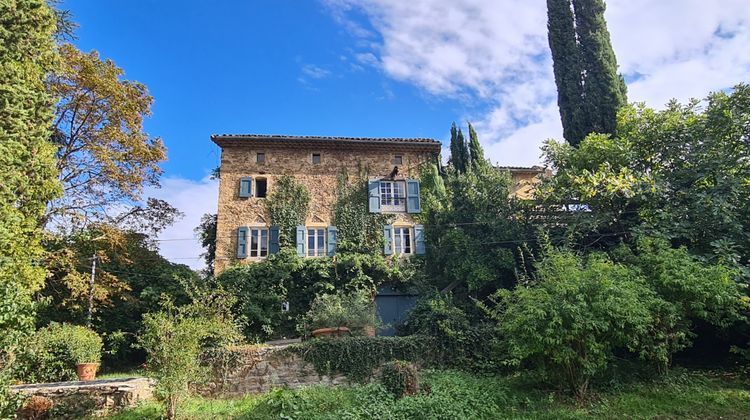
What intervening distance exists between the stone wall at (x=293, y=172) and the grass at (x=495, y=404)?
32.3 feet

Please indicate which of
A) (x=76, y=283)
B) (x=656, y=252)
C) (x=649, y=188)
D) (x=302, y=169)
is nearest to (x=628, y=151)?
(x=649, y=188)

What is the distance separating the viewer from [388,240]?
64.0 ft

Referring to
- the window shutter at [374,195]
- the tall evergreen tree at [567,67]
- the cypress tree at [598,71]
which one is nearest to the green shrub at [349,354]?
the window shutter at [374,195]

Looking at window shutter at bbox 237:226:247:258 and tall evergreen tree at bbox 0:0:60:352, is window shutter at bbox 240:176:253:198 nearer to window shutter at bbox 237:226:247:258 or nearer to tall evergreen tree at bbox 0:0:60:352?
window shutter at bbox 237:226:247:258

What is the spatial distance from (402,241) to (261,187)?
6.60 m

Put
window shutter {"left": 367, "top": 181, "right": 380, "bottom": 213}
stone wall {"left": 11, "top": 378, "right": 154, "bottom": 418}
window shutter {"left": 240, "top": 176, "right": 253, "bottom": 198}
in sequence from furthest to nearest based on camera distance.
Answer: window shutter {"left": 367, "top": 181, "right": 380, "bottom": 213}, window shutter {"left": 240, "top": 176, "right": 253, "bottom": 198}, stone wall {"left": 11, "top": 378, "right": 154, "bottom": 418}

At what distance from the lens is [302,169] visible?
2044 centimetres

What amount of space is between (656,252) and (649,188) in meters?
2.52

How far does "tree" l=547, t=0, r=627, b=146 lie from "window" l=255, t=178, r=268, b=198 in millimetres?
12531

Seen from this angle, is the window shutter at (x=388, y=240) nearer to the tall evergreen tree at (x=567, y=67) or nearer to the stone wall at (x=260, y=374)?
the tall evergreen tree at (x=567, y=67)

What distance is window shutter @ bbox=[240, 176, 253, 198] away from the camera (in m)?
19.7

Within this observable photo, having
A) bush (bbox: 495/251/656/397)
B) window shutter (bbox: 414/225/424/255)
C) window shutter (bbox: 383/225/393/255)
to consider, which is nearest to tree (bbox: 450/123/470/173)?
window shutter (bbox: 414/225/424/255)

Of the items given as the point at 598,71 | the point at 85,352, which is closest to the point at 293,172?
the point at 85,352

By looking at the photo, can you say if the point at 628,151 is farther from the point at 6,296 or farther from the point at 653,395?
the point at 6,296
